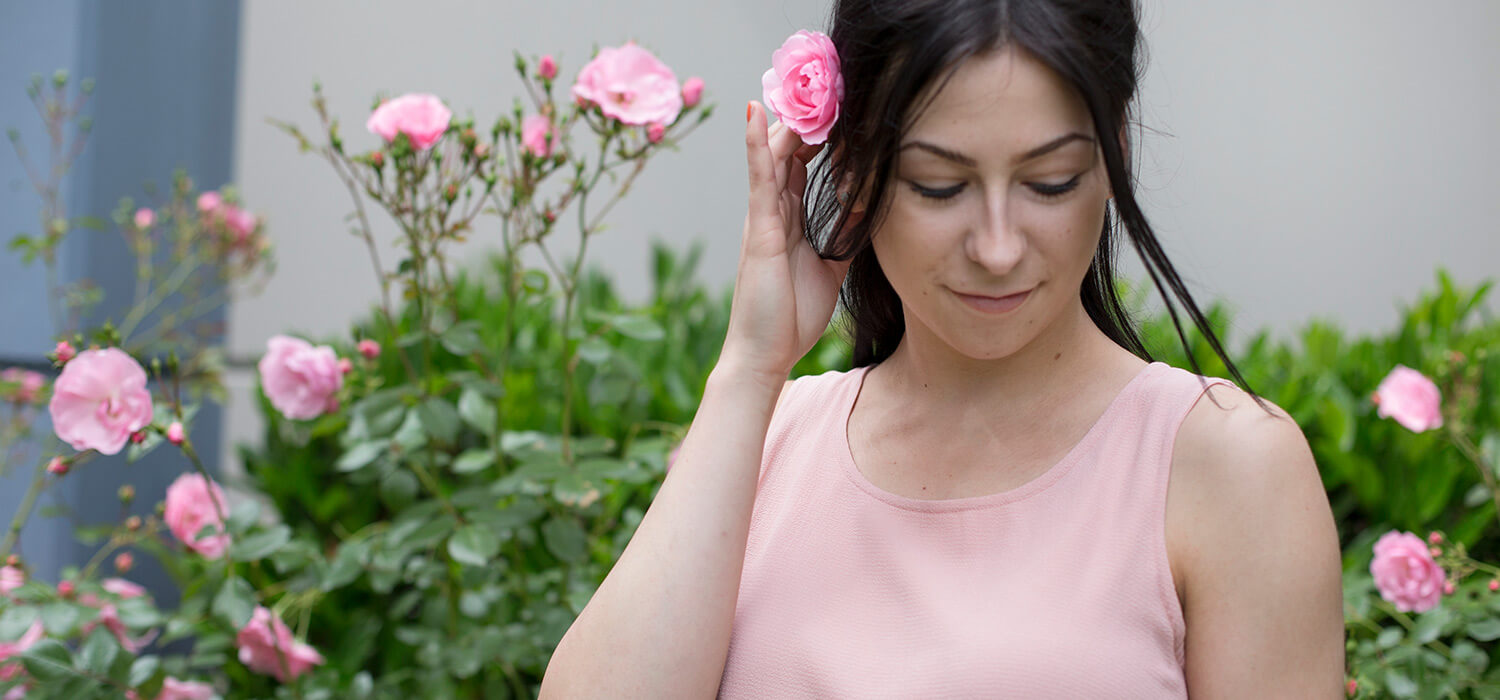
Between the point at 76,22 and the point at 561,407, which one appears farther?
the point at 76,22

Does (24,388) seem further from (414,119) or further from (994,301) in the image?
(994,301)

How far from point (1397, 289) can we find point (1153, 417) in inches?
134

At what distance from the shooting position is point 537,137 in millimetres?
1895

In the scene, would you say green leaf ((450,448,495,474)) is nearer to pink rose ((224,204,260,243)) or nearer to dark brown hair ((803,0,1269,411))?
dark brown hair ((803,0,1269,411))

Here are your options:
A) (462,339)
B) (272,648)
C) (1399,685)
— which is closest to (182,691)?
(272,648)

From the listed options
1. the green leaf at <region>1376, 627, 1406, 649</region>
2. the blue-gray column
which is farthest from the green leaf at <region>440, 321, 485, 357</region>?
the blue-gray column

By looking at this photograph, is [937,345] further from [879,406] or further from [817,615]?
[817,615]

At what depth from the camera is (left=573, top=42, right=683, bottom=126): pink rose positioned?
1.81 meters

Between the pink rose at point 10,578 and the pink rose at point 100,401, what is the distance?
37 centimetres

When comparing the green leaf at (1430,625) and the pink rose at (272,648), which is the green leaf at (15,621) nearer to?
the pink rose at (272,648)

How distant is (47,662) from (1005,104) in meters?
1.64

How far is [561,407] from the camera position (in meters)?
2.61

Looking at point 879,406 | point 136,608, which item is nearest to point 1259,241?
point 879,406

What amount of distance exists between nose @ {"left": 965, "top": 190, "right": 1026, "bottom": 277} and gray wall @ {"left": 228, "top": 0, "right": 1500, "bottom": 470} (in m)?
2.83
